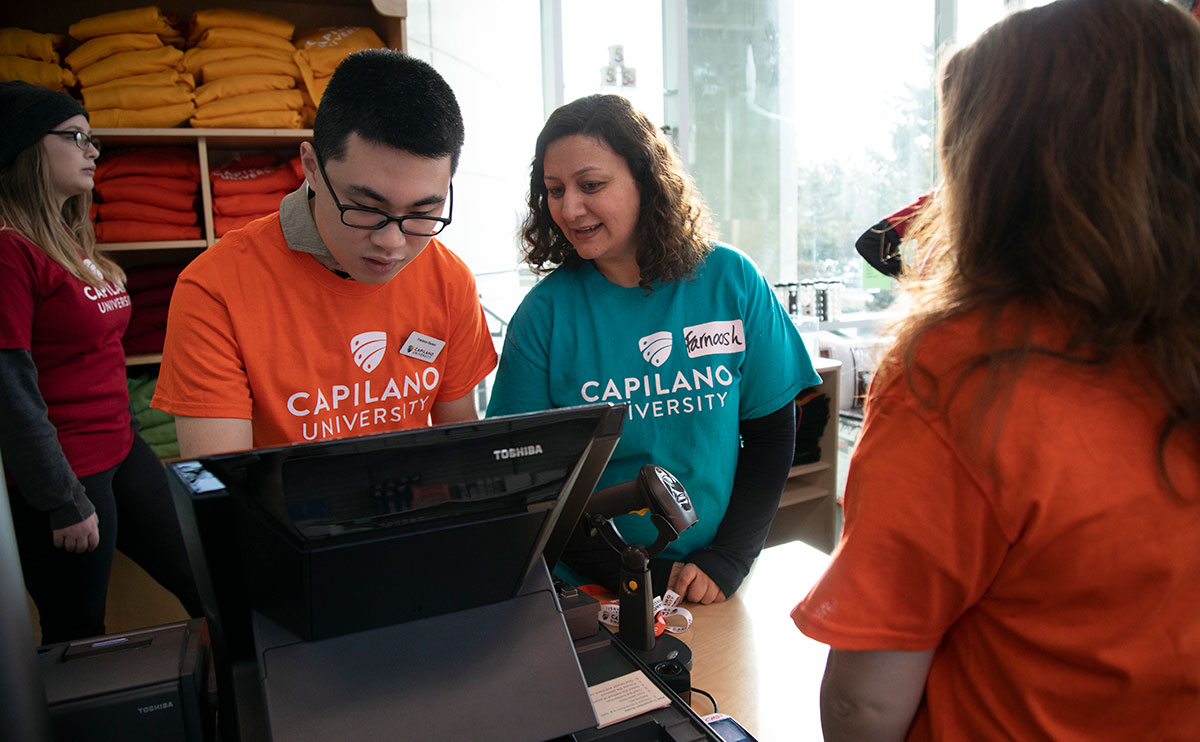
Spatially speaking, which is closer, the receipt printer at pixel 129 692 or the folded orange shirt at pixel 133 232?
the receipt printer at pixel 129 692

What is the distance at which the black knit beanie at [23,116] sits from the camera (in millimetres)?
1850

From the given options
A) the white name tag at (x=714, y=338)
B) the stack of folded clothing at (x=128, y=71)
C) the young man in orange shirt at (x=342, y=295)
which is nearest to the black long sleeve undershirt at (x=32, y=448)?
the young man in orange shirt at (x=342, y=295)

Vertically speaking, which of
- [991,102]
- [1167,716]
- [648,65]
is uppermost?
[648,65]

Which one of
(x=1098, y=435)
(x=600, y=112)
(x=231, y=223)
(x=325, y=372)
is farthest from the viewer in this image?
(x=231, y=223)

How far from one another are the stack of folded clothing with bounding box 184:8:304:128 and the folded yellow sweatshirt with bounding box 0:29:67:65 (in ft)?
1.18

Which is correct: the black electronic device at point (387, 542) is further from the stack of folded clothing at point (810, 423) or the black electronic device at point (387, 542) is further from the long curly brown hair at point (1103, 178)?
the stack of folded clothing at point (810, 423)

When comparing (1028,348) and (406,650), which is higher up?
(1028,348)

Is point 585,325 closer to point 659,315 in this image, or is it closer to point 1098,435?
Result: point 659,315

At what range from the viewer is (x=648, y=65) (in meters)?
3.53

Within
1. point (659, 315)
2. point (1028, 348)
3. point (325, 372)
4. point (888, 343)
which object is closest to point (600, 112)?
point (659, 315)

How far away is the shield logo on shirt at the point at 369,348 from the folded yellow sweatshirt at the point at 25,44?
168 cm

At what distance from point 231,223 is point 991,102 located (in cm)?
232

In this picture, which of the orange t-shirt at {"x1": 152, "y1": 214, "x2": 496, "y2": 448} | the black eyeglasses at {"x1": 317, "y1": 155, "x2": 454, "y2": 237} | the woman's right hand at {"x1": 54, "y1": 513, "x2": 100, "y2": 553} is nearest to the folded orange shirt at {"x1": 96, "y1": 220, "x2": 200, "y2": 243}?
the woman's right hand at {"x1": 54, "y1": 513, "x2": 100, "y2": 553}

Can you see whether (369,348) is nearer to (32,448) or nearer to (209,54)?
(32,448)
